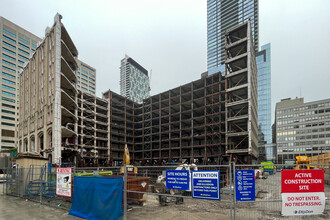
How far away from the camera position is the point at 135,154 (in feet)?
246

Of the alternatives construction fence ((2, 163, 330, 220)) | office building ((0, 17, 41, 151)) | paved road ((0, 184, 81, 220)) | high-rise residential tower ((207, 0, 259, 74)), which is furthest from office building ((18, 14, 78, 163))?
high-rise residential tower ((207, 0, 259, 74))

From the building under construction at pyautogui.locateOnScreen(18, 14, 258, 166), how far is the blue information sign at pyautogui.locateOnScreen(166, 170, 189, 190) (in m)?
34.7

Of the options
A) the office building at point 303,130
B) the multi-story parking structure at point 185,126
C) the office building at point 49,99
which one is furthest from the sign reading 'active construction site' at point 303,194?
the office building at point 303,130

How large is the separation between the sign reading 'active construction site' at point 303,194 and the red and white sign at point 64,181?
9.40 m

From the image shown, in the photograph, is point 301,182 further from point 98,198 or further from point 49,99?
point 49,99

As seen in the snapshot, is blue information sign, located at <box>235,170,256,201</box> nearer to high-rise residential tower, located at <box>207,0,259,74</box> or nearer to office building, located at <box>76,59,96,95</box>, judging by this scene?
office building, located at <box>76,59,96,95</box>

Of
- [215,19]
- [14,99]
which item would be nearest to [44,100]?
[14,99]

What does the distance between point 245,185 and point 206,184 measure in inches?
45.7

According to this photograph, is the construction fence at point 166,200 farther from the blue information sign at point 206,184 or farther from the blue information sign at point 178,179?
the blue information sign at point 206,184

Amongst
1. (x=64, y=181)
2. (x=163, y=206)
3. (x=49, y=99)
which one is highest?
(x=49, y=99)

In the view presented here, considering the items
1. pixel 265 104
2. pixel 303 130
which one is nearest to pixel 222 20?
pixel 265 104

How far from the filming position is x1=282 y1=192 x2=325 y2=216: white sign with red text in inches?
233

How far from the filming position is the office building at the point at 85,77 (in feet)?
431

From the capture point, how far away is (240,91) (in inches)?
1839
